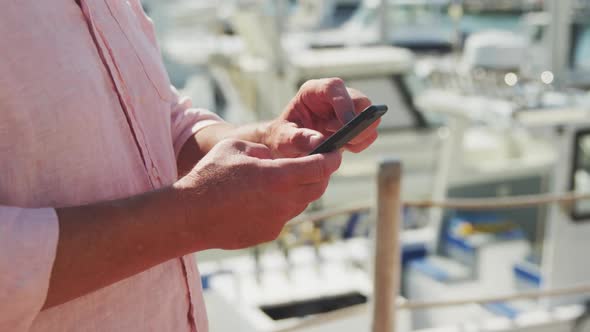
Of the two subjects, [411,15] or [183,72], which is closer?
[183,72]

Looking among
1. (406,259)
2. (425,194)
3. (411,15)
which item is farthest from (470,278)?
(411,15)

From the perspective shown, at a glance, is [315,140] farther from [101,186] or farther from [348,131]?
[101,186]

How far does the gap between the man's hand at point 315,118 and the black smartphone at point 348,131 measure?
0.06 metres

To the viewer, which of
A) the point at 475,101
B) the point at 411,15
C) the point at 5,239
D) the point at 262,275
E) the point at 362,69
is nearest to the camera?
the point at 5,239

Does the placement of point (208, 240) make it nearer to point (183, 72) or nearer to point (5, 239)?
point (5, 239)

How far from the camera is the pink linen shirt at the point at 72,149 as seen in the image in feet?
2.36

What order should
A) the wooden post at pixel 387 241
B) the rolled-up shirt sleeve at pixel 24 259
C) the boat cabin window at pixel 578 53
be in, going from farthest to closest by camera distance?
the boat cabin window at pixel 578 53, the wooden post at pixel 387 241, the rolled-up shirt sleeve at pixel 24 259

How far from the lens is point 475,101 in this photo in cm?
445

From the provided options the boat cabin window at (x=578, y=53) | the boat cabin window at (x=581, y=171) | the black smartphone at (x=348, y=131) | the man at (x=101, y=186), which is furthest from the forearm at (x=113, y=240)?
the boat cabin window at (x=578, y=53)

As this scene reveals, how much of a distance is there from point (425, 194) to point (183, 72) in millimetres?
4899

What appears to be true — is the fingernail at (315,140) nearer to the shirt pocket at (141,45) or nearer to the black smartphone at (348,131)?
the black smartphone at (348,131)

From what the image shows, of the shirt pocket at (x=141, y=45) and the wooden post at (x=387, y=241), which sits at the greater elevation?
the shirt pocket at (x=141, y=45)

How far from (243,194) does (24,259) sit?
0.21 m

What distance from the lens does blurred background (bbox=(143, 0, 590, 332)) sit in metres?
3.69
